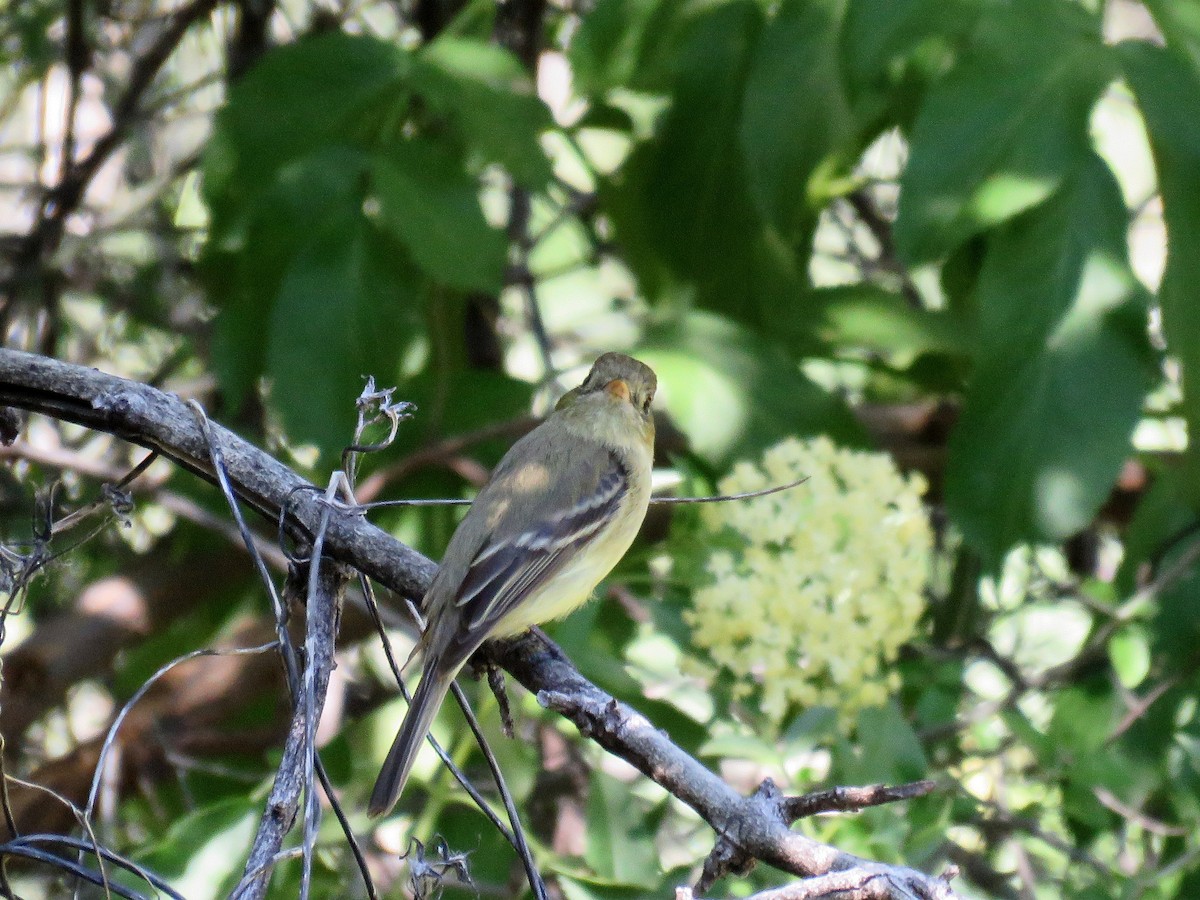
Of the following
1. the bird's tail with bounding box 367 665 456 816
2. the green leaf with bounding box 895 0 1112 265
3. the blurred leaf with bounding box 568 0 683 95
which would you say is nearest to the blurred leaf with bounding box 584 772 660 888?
the bird's tail with bounding box 367 665 456 816

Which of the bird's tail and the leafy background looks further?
the leafy background

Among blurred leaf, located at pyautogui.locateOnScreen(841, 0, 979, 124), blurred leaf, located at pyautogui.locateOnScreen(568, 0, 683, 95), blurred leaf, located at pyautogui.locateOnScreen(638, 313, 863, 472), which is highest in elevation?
blurred leaf, located at pyautogui.locateOnScreen(568, 0, 683, 95)

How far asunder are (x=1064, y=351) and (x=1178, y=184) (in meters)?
0.39

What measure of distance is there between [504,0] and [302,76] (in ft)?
5.51

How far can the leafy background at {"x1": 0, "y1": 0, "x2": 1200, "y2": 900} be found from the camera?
9.84 ft

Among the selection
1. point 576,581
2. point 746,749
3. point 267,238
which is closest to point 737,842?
point 746,749

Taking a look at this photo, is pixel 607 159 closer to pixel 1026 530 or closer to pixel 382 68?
pixel 382 68

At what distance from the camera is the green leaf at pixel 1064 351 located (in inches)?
117

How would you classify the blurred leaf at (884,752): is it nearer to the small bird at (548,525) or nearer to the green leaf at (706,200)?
the small bird at (548,525)

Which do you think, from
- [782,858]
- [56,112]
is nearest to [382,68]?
[782,858]

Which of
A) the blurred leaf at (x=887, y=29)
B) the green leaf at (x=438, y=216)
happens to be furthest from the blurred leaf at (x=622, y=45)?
the blurred leaf at (x=887, y=29)

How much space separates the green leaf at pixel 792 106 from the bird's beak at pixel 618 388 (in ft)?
1.85

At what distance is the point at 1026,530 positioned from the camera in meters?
3.12

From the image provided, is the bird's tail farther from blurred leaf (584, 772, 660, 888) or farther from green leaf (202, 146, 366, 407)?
green leaf (202, 146, 366, 407)
